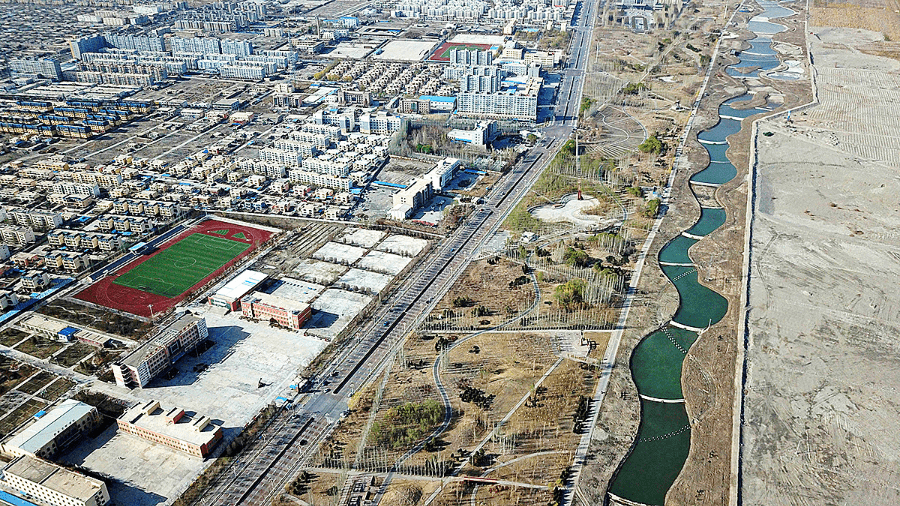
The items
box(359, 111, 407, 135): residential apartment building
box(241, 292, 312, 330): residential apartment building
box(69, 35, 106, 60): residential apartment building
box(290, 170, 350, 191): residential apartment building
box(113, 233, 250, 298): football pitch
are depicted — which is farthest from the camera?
box(69, 35, 106, 60): residential apartment building

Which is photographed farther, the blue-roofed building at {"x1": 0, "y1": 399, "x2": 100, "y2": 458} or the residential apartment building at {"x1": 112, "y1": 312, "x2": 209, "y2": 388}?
the residential apartment building at {"x1": 112, "y1": 312, "x2": 209, "y2": 388}

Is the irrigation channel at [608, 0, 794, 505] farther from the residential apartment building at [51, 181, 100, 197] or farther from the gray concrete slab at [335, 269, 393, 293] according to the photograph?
the residential apartment building at [51, 181, 100, 197]

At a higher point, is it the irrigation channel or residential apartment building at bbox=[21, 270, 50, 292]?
residential apartment building at bbox=[21, 270, 50, 292]

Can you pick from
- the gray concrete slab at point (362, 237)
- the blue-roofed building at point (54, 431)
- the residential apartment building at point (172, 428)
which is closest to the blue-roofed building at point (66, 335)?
the blue-roofed building at point (54, 431)

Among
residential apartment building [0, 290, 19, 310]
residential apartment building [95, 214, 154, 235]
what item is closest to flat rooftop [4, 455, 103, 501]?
residential apartment building [0, 290, 19, 310]

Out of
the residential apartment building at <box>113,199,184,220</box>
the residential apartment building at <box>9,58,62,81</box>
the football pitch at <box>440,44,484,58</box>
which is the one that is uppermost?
the football pitch at <box>440,44,484,58</box>

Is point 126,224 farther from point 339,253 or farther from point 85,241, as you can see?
point 339,253

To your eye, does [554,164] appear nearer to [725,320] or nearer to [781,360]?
[725,320]
